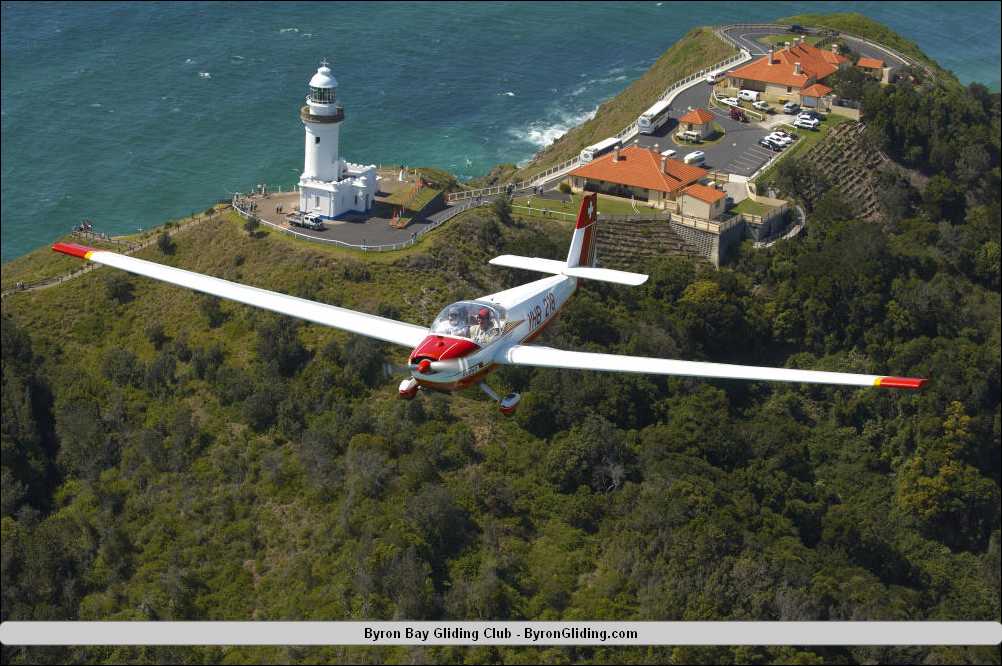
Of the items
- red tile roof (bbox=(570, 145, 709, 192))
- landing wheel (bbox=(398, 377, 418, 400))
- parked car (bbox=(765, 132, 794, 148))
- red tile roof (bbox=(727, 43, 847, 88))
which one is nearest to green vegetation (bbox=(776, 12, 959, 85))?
red tile roof (bbox=(727, 43, 847, 88))

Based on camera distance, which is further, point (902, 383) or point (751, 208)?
point (751, 208)

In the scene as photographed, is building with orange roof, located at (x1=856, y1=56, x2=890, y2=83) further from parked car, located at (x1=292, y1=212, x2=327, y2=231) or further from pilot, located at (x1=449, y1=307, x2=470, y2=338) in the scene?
pilot, located at (x1=449, y1=307, x2=470, y2=338)

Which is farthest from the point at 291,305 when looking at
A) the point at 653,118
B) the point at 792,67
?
the point at 792,67

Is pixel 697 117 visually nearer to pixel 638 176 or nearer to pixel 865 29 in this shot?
pixel 638 176

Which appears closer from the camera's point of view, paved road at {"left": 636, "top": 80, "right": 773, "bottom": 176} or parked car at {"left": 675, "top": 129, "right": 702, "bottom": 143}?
paved road at {"left": 636, "top": 80, "right": 773, "bottom": 176}

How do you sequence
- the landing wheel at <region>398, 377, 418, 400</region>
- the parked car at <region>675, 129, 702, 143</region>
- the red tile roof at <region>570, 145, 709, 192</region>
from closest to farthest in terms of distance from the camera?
the landing wheel at <region>398, 377, 418, 400</region> → the red tile roof at <region>570, 145, 709, 192</region> → the parked car at <region>675, 129, 702, 143</region>

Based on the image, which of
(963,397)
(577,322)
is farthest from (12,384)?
(963,397)

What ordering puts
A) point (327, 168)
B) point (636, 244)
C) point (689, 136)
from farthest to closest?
1. point (689, 136)
2. point (636, 244)
3. point (327, 168)
